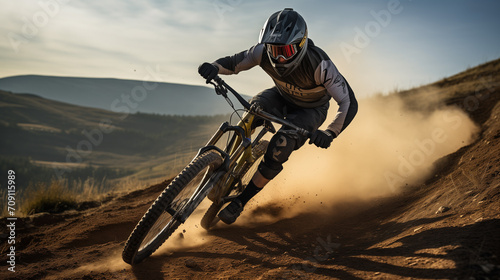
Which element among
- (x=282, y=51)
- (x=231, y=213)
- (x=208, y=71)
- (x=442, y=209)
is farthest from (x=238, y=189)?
(x=442, y=209)

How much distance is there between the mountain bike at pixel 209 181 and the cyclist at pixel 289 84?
240mm

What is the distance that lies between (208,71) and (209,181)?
4.45 ft

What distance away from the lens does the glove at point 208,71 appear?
4488mm

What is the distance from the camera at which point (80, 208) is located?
8.48m

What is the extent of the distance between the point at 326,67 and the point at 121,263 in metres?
3.41

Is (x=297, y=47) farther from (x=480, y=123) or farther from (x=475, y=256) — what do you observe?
(x=480, y=123)

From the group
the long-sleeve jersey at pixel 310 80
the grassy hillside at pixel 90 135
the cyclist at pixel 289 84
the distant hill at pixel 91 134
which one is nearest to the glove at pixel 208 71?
the cyclist at pixel 289 84

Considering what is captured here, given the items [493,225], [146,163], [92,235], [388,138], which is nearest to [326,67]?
[493,225]

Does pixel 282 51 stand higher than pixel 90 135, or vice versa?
pixel 90 135

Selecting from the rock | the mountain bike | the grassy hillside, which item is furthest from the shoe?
the grassy hillside

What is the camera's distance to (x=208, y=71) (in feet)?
14.8

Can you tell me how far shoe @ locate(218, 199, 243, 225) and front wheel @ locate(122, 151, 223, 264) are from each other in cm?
60

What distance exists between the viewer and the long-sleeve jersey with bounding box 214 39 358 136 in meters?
4.61

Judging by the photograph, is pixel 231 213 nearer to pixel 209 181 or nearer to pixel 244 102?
pixel 209 181
